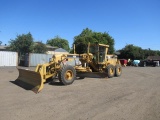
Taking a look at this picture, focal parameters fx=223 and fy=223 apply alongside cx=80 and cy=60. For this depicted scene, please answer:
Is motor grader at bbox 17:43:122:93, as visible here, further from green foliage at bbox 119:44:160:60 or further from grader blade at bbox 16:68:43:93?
green foliage at bbox 119:44:160:60

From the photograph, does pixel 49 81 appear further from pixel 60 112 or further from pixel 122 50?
pixel 122 50

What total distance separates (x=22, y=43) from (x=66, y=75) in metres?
38.1

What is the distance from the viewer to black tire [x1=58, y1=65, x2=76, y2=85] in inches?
511

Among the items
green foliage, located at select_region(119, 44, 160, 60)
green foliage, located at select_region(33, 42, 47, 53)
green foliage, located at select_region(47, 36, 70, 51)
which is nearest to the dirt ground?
green foliage, located at select_region(33, 42, 47, 53)

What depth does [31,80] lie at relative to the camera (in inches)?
496

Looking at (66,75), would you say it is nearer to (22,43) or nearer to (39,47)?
(22,43)

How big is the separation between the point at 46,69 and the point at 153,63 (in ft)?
153

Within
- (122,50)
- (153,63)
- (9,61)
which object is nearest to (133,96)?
(9,61)

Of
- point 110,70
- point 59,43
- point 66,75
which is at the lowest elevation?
point 66,75

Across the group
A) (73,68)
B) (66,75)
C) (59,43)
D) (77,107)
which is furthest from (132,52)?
(77,107)

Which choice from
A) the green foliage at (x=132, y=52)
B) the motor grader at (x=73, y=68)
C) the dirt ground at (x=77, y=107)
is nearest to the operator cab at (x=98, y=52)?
the motor grader at (x=73, y=68)

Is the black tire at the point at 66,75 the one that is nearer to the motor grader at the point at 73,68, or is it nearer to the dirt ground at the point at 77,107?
the motor grader at the point at 73,68

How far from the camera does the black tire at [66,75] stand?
1298 centimetres

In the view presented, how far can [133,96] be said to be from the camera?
1002 centimetres
